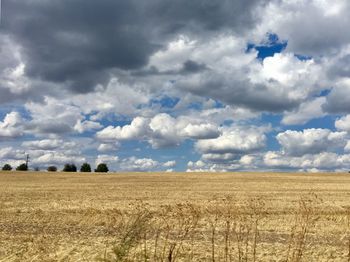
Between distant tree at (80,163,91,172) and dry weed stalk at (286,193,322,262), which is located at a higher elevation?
distant tree at (80,163,91,172)

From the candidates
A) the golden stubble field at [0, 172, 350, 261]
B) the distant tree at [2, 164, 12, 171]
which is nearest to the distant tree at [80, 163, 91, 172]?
the distant tree at [2, 164, 12, 171]

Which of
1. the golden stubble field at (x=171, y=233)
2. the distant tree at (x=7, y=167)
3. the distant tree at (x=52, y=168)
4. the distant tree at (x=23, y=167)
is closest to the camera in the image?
the golden stubble field at (x=171, y=233)

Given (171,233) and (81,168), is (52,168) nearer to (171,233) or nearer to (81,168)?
(81,168)

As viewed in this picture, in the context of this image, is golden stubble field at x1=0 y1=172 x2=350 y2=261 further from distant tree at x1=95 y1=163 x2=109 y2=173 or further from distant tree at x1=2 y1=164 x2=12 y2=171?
distant tree at x1=2 y1=164 x2=12 y2=171

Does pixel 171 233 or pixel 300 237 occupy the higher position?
pixel 300 237

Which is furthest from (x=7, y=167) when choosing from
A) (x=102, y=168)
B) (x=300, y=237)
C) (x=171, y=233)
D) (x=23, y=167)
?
(x=300, y=237)

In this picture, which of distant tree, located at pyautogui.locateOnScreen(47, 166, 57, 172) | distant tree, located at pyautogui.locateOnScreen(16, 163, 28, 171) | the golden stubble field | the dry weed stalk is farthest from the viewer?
distant tree, located at pyautogui.locateOnScreen(47, 166, 57, 172)

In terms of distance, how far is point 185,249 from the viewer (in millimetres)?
12180

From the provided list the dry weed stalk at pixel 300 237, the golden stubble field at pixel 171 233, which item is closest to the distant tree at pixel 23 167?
the golden stubble field at pixel 171 233

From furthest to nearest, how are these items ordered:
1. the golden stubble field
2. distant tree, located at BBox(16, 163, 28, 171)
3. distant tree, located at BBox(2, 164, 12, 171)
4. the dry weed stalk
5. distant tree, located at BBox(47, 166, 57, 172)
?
→ distant tree, located at BBox(2, 164, 12, 171) < distant tree, located at BBox(47, 166, 57, 172) < distant tree, located at BBox(16, 163, 28, 171) < the golden stubble field < the dry weed stalk

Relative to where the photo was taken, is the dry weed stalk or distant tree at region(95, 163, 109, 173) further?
distant tree at region(95, 163, 109, 173)

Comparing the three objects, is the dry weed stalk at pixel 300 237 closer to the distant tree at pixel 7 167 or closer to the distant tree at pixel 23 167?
the distant tree at pixel 23 167

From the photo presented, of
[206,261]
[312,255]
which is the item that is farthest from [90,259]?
[312,255]

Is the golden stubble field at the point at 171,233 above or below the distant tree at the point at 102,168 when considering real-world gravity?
below
